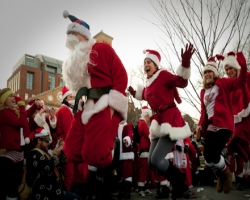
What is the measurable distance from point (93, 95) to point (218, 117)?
6.66 feet

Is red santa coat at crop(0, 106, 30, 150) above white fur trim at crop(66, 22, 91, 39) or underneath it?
underneath

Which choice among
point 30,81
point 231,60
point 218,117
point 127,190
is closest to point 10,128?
point 127,190

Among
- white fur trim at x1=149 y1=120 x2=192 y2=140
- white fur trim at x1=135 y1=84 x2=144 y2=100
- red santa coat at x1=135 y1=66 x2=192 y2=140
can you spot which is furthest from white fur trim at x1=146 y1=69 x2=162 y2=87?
white fur trim at x1=149 y1=120 x2=192 y2=140

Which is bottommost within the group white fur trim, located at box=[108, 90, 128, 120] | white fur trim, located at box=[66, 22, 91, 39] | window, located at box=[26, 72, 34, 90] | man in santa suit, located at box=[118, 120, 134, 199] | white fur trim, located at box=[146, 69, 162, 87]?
man in santa suit, located at box=[118, 120, 134, 199]

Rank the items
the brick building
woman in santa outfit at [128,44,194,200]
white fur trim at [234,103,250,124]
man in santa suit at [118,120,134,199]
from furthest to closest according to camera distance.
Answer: the brick building, man in santa suit at [118,120,134,199], white fur trim at [234,103,250,124], woman in santa outfit at [128,44,194,200]

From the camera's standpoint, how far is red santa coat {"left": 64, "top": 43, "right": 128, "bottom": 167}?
107 inches

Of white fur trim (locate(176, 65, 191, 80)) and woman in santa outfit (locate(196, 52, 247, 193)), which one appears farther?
woman in santa outfit (locate(196, 52, 247, 193))

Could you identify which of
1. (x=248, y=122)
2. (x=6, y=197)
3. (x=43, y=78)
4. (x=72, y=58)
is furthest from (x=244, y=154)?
(x=43, y=78)

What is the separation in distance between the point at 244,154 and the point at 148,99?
2.35m

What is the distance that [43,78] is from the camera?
210ft

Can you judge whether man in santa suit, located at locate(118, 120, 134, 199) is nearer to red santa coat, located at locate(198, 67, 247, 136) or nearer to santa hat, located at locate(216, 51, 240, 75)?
red santa coat, located at locate(198, 67, 247, 136)

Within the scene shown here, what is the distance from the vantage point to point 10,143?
4.52m

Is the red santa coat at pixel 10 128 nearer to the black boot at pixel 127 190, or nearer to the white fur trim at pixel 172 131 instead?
the white fur trim at pixel 172 131

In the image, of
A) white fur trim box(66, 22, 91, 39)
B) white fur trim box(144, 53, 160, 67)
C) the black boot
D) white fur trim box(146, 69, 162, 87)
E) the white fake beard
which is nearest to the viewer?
the white fake beard
